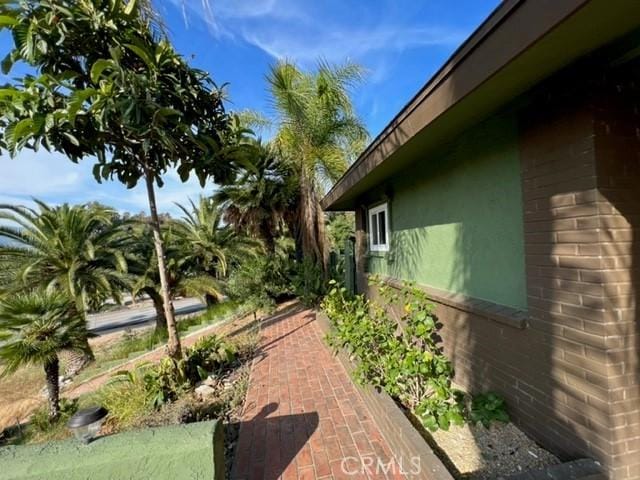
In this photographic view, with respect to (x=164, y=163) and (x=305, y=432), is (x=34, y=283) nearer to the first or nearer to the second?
(x=164, y=163)

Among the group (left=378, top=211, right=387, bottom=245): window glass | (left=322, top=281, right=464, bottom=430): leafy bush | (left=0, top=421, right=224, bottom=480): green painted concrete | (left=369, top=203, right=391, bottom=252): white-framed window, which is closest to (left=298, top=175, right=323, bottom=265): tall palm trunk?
(left=369, top=203, right=391, bottom=252): white-framed window

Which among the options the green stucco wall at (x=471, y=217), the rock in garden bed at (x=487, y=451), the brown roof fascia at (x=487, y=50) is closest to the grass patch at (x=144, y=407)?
the rock in garden bed at (x=487, y=451)

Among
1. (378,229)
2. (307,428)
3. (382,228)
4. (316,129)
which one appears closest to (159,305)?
(316,129)

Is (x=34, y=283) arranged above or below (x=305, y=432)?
above

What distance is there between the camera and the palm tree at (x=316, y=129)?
861cm

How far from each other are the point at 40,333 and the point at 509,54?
23.4 ft

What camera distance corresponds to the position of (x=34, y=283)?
9781 mm

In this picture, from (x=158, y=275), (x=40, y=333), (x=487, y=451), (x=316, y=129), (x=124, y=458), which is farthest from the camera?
(x=158, y=275)

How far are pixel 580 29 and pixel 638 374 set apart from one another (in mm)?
2163

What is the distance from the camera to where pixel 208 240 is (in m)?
14.7

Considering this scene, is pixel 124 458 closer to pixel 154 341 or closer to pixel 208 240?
pixel 154 341

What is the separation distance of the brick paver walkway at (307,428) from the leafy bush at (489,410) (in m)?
0.90

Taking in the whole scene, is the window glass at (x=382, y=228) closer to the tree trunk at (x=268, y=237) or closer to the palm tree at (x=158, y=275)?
the tree trunk at (x=268, y=237)

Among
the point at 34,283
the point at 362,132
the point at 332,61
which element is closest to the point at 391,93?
the point at 362,132
